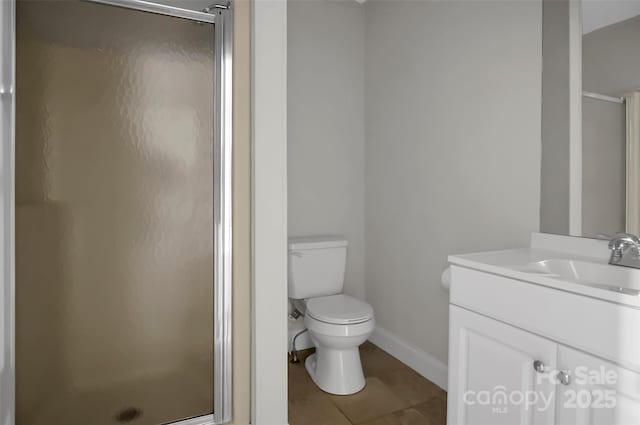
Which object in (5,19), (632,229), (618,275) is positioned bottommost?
(618,275)

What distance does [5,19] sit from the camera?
117 cm

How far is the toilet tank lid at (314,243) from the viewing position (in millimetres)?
2402

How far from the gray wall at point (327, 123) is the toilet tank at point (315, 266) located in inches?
9.8

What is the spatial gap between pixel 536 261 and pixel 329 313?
43.4 inches

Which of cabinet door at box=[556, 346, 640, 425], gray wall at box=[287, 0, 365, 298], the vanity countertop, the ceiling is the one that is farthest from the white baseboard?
the ceiling

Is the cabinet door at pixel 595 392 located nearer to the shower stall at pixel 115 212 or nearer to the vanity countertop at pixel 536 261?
the vanity countertop at pixel 536 261

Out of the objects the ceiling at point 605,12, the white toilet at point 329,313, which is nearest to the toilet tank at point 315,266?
the white toilet at point 329,313

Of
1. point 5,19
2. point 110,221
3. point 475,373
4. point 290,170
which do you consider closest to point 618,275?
point 475,373

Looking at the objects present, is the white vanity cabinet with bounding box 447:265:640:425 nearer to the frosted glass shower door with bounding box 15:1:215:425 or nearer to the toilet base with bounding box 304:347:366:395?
the toilet base with bounding box 304:347:366:395

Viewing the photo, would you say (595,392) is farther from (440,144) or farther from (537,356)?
(440,144)

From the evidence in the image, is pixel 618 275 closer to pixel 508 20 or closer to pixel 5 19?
pixel 508 20

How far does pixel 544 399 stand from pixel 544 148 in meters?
1.04

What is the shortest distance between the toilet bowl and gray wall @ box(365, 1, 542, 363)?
1.50 ft

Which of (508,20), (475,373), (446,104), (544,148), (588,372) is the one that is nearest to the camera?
(588,372)
